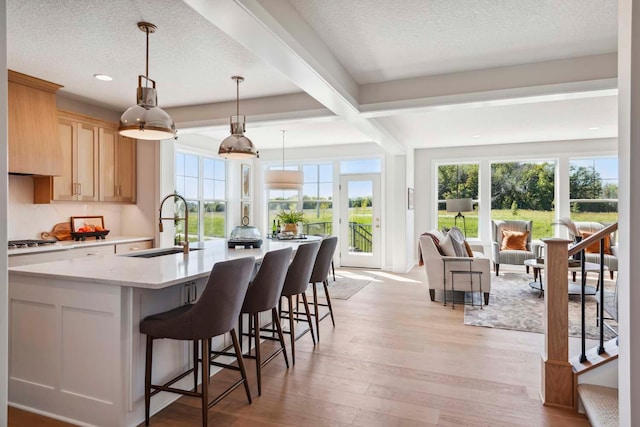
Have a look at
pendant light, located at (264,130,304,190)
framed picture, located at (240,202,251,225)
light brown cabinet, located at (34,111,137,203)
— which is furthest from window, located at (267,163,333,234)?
light brown cabinet, located at (34,111,137,203)

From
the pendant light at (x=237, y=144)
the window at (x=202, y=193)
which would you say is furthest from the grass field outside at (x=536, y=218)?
the pendant light at (x=237, y=144)

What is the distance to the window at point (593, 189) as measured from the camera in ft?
22.4

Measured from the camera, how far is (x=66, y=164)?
14.0ft

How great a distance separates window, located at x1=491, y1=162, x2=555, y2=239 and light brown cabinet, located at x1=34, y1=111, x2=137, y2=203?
652 cm

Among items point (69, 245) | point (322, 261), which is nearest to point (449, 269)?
point (322, 261)

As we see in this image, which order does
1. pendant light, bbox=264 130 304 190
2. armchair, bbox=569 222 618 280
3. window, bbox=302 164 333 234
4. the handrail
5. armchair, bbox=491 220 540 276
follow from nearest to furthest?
the handrail → armchair, bbox=569 222 618 280 → pendant light, bbox=264 130 304 190 → armchair, bbox=491 220 540 276 → window, bbox=302 164 333 234

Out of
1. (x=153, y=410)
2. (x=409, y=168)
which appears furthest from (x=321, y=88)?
(x=409, y=168)

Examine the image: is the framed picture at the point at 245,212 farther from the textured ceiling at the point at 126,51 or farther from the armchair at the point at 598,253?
the armchair at the point at 598,253

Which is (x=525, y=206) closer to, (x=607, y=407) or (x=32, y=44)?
(x=607, y=407)

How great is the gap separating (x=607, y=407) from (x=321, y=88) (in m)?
2.85

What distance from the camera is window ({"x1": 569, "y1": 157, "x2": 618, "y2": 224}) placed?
22.4 ft

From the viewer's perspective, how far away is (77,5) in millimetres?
2439

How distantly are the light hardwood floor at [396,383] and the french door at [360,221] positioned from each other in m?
3.55

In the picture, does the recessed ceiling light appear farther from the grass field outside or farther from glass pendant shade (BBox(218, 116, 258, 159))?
the grass field outside
